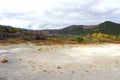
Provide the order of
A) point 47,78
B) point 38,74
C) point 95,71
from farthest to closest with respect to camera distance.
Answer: point 95,71 → point 38,74 → point 47,78

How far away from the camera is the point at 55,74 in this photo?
52.7 feet

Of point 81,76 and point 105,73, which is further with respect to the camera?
point 105,73

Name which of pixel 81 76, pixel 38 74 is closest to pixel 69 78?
pixel 81 76

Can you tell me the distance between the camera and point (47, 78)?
14805 millimetres

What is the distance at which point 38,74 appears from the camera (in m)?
15.9

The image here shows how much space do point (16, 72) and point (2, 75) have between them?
1325 mm

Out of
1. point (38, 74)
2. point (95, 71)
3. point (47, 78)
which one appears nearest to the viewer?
point (47, 78)

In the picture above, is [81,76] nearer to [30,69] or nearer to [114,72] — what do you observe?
[114,72]

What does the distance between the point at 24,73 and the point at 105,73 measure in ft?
16.8

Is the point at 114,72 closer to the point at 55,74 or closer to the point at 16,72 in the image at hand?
the point at 55,74

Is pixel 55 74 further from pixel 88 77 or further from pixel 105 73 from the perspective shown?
pixel 105 73

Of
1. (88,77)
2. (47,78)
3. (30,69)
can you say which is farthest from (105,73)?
(30,69)

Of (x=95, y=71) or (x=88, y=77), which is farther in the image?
(x=95, y=71)

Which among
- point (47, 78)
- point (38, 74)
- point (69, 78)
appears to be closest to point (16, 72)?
point (38, 74)
